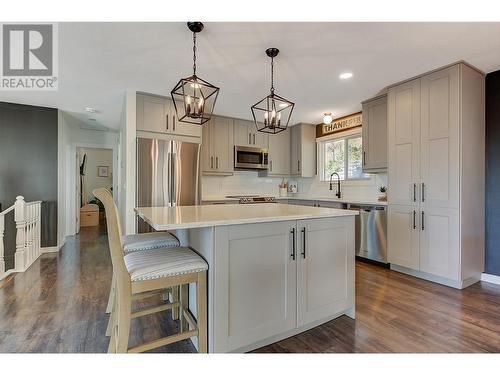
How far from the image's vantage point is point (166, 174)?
11.7 ft

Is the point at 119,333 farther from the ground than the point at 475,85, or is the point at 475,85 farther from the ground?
the point at 475,85

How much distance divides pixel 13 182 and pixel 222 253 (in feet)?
14.3

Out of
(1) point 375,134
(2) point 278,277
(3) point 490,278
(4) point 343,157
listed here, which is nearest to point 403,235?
(3) point 490,278

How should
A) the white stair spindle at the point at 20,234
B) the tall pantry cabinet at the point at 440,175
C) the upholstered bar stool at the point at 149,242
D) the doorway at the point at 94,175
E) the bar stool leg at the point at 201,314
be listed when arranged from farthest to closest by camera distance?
the doorway at the point at 94,175
the white stair spindle at the point at 20,234
the tall pantry cabinet at the point at 440,175
the upholstered bar stool at the point at 149,242
the bar stool leg at the point at 201,314

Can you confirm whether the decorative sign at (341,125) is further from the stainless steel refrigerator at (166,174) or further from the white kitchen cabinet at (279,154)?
the stainless steel refrigerator at (166,174)

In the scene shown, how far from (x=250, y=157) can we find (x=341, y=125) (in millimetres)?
1781

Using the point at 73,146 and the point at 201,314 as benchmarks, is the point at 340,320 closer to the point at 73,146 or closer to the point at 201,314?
the point at 201,314

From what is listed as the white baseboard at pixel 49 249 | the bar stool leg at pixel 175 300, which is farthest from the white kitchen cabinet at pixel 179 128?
the white baseboard at pixel 49 249

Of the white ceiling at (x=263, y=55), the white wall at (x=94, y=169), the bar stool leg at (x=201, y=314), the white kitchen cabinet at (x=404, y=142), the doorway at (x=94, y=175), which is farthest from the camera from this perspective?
the white wall at (x=94, y=169)

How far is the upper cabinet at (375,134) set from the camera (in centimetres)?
361

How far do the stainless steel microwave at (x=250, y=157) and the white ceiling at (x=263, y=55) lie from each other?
1.29 meters
